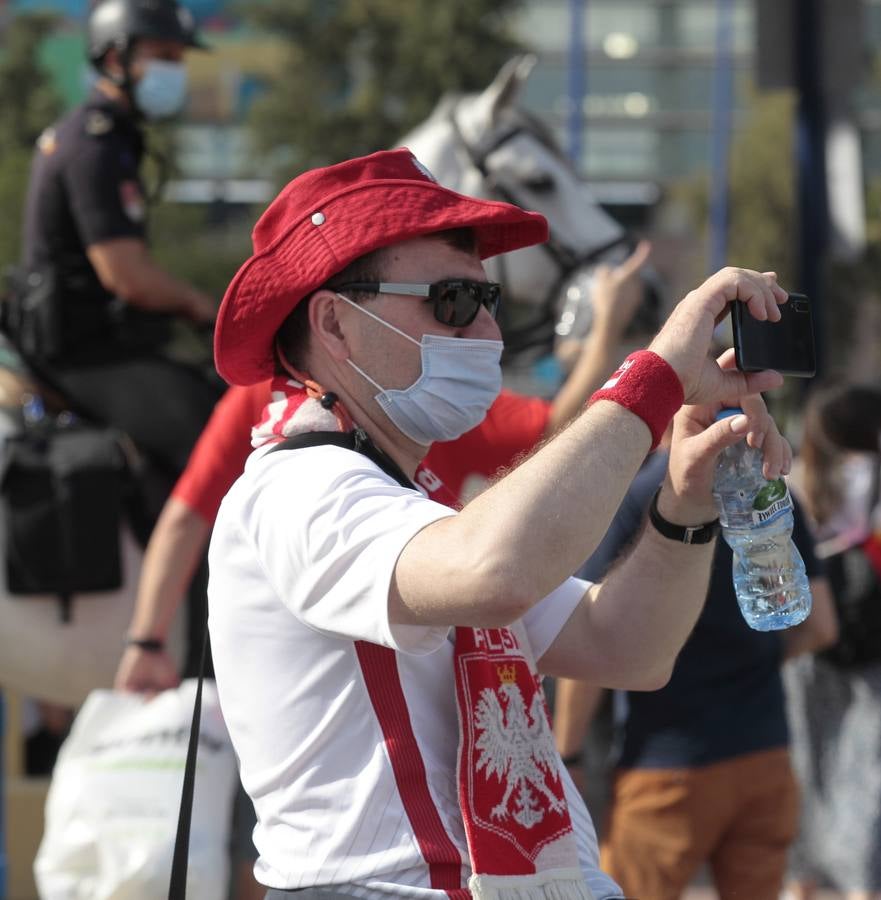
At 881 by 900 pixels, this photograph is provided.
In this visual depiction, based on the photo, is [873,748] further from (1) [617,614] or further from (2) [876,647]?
(1) [617,614]

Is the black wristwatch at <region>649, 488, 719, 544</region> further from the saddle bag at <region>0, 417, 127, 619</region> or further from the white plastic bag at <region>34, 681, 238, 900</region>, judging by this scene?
the saddle bag at <region>0, 417, 127, 619</region>

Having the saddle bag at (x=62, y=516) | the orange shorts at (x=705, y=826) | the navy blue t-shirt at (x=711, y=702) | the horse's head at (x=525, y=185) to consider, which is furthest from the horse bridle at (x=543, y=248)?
the orange shorts at (x=705, y=826)

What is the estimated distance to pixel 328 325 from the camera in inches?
85.6

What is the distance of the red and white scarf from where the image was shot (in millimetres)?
1933

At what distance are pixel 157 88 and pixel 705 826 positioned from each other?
2832mm

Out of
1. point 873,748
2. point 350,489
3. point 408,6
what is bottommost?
point 873,748

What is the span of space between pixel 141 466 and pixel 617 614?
271 cm

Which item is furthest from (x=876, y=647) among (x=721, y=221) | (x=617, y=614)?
(x=721, y=221)

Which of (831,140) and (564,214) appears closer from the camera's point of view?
(564,214)

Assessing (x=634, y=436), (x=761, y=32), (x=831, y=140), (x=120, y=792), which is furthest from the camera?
(x=831, y=140)

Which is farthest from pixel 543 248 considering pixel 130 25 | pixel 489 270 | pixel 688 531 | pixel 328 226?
pixel 328 226

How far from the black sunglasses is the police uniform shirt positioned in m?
2.78

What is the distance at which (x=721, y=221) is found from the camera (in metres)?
40.7

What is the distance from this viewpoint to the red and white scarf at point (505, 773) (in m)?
1.93
